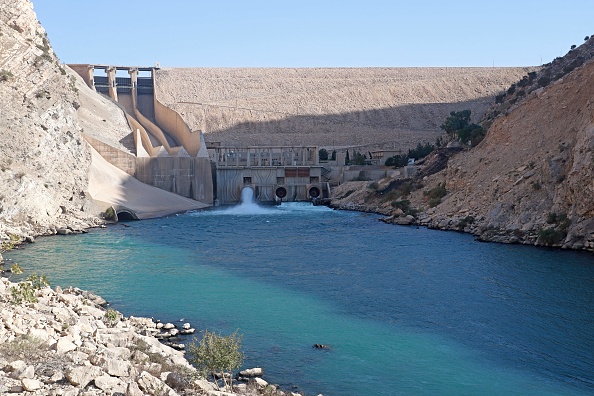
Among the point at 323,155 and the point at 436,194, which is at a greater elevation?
the point at 323,155

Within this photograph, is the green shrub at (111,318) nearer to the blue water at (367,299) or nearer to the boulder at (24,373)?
the blue water at (367,299)

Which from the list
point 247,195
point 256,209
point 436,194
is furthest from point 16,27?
point 436,194

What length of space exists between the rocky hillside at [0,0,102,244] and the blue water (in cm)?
271

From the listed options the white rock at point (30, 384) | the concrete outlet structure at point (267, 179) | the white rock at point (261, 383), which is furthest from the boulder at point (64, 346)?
the concrete outlet structure at point (267, 179)

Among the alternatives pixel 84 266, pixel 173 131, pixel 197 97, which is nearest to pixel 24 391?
pixel 84 266

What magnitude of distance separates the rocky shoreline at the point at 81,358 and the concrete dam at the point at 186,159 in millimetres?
38781

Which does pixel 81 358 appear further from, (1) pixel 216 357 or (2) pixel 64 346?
(1) pixel 216 357

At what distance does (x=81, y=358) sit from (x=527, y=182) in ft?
97.0

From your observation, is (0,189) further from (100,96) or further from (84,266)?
(100,96)

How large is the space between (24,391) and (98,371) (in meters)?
1.22

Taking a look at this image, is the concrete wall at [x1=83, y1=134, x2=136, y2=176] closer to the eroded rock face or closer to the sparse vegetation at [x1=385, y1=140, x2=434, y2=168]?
the sparse vegetation at [x1=385, y1=140, x2=434, y2=168]

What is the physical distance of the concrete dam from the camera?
2181 inches

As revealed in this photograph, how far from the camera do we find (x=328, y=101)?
3787 inches

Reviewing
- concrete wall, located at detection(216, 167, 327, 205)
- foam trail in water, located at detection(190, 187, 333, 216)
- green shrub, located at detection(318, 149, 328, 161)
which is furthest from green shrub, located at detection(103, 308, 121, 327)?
green shrub, located at detection(318, 149, 328, 161)
